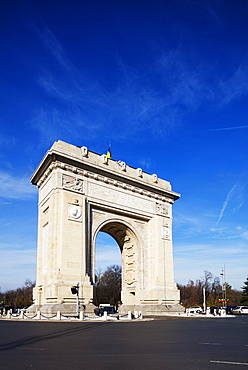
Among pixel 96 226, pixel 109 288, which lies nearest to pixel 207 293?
pixel 109 288

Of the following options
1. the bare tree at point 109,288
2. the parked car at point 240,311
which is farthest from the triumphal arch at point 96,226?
the bare tree at point 109,288

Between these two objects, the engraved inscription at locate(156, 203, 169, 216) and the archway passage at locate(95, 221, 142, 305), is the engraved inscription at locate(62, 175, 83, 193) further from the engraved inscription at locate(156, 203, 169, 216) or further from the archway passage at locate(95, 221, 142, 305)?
the engraved inscription at locate(156, 203, 169, 216)

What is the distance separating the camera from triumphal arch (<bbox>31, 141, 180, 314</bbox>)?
2820 centimetres

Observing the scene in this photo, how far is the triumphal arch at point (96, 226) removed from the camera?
28.2 meters

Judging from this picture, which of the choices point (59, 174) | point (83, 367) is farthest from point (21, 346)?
point (59, 174)

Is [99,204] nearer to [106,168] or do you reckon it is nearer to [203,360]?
[106,168]

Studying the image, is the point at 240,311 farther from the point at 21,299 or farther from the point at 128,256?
the point at 21,299

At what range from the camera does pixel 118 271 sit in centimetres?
7812

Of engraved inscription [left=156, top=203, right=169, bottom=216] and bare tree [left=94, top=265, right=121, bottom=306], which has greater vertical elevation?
engraved inscription [left=156, top=203, right=169, bottom=216]

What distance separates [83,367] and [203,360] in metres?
2.50

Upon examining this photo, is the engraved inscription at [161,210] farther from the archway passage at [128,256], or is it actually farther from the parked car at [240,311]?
the parked car at [240,311]

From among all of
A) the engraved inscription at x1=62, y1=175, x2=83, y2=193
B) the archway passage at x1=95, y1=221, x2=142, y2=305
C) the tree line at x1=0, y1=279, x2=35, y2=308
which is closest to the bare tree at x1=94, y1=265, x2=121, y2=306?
the tree line at x1=0, y1=279, x2=35, y2=308

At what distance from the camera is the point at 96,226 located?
32062 millimetres

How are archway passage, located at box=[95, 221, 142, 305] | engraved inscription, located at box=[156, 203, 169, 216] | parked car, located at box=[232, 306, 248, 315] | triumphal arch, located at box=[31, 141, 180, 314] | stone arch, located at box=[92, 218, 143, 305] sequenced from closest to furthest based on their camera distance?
triumphal arch, located at box=[31, 141, 180, 314] < stone arch, located at box=[92, 218, 143, 305] < archway passage, located at box=[95, 221, 142, 305] < engraved inscription, located at box=[156, 203, 169, 216] < parked car, located at box=[232, 306, 248, 315]
